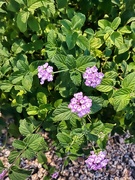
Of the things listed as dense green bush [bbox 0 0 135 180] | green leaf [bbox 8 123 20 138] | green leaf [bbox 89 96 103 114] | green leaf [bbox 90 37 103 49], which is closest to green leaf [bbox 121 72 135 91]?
dense green bush [bbox 0 0 135 180]

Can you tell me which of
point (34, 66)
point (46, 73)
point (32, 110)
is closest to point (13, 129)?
point (32, 110)

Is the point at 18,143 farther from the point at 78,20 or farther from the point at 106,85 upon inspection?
the point at 78,20

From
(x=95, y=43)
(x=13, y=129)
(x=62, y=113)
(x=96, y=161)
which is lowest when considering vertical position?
(x=13, y=129)

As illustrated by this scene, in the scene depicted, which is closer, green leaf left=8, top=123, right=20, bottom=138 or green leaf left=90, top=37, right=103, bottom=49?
green leaf left=90, top=37, right=103, bottom=49

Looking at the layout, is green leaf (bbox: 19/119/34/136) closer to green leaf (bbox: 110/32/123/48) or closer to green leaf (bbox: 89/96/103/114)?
green leaf (bbox: 89/96/103/114)

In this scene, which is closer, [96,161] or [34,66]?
[96,161]

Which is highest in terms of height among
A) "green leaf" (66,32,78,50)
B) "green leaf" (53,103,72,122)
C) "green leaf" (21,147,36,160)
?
"green leaf" (66,32,78,50)
